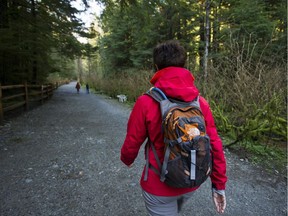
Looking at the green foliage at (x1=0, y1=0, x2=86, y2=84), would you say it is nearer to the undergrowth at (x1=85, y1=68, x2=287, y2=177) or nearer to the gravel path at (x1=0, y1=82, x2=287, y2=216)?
the gravel path at (x1=0, y1=82, x2=287, y2=216)

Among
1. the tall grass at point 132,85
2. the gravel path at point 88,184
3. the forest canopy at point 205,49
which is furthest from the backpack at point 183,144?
the tall grass at point 132,85

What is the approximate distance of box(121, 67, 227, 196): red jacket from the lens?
4.17ft

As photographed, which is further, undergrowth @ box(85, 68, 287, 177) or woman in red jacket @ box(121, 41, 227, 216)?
undergrowth @ box(85, 68, 287, 177)

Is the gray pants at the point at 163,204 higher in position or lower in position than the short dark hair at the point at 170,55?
lower

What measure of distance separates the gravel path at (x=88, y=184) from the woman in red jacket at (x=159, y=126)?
1.19 metres

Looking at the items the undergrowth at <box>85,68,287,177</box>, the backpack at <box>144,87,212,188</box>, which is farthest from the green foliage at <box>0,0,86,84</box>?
the undergrowth at <box>85,68,287,177</box>

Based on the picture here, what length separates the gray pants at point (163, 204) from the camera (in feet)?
4.46

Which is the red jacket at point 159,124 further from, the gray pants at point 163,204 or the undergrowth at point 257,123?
the undergrowth at point 257,123

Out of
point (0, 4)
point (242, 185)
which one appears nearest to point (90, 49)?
point (0, 4)

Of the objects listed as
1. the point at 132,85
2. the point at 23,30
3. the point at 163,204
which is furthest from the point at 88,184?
the point at 132,85

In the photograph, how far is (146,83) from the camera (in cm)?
1089

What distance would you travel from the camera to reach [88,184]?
2.93m

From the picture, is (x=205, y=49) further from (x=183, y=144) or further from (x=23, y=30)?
(x=183, y=144)

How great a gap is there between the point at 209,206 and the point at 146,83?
882 centimetres
